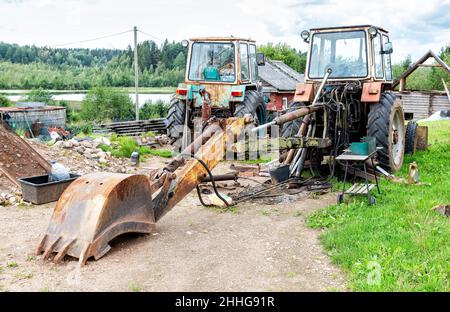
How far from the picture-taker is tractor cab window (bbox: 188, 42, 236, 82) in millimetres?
10781

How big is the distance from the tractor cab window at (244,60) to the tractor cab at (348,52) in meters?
2.45

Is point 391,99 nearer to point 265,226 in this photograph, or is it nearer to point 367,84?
point 367,84

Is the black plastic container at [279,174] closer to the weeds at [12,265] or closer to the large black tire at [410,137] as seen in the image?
the large black tire at [410,137]

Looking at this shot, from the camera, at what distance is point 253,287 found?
3.99m

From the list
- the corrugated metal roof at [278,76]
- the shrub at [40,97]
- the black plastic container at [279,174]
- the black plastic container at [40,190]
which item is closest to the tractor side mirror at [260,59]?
the black plastic container at [279,174]

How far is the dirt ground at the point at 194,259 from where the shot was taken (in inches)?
161

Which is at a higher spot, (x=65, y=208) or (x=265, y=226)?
(x=65, y=208)

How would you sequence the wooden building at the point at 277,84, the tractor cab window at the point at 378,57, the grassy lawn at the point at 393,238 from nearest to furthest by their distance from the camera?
the grassy lawn at the point at 393,238 → the tractor cab window at the point at 378,57 → the wooden building at the point at 277,84

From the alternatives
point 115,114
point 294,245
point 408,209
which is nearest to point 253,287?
point 294,245

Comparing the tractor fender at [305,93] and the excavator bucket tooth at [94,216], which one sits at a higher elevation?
the tractor fender at [305,93]

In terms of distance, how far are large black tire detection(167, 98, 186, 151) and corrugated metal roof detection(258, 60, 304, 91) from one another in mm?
17350

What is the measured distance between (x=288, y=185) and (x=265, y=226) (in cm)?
184
